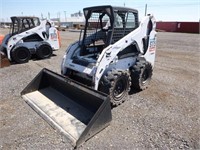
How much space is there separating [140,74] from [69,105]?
184 cm

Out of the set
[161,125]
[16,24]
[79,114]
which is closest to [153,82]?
[161,125]

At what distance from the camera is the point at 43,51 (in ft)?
29.5

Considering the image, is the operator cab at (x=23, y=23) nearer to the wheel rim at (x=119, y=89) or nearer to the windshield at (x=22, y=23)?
the windshield at (x=22, y=23)

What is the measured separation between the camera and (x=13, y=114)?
12.9 feet

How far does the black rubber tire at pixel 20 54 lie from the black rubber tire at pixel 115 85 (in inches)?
220

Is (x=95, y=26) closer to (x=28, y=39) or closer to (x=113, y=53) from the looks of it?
(x=113, y=53)

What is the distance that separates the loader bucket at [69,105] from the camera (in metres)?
3.10

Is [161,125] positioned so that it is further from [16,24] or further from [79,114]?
[16,24]

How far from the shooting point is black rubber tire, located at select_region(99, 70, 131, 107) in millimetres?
3846

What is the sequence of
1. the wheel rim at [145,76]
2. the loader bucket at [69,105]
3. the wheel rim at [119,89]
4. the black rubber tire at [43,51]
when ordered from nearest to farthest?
the loader bucket at [69,105], the wheel rim at [119,89], the wheel rim at [145,76], the black rubber tire at [43,51]

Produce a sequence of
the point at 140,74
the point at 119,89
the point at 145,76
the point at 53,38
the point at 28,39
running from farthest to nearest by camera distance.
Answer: the point at 53,38
the point at 28,39
the point at 145,76
the point at 140,74
the point at 119,89

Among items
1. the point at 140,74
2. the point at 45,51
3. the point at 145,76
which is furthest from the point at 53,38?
the point at 140,74

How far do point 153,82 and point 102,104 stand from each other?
9.92 ft

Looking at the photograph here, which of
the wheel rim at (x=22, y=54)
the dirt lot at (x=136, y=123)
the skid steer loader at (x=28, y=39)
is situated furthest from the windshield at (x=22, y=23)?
the dirt lot at (x=136, y=123)
